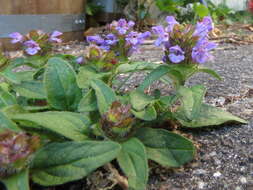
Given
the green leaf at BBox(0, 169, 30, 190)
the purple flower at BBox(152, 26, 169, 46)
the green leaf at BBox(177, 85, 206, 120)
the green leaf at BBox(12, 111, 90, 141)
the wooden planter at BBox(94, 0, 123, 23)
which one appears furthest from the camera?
the wooden planter at BBox(94, 0, 123, 23)

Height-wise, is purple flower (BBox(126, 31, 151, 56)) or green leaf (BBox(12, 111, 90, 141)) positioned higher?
purple flower (BBox(126, 31, 151, 56))

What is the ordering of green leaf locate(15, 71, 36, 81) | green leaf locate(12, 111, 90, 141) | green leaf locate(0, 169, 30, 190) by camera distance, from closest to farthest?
green leaf locate(0, 169, 30, 190) < green leaf locate(12, 111, 90, 141) < green leaf locate(15, 71, 36, 81)

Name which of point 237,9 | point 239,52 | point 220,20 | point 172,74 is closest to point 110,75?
point 172,74

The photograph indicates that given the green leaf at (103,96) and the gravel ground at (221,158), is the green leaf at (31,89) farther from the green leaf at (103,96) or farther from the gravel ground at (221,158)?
the gravel ground at (221,158)

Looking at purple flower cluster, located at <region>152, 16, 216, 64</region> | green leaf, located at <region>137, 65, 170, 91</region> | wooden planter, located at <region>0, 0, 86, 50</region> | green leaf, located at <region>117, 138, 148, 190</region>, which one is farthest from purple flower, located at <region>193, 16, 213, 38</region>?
wooden planter, located at <region>0, 0, 86, 50</region>

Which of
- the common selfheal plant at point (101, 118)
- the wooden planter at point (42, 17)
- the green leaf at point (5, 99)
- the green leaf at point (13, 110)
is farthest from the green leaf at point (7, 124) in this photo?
the wooden planter at point (42, 17)

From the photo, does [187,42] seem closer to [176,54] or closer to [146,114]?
[176,54]

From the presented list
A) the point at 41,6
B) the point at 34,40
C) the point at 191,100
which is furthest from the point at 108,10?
the point at 191,100

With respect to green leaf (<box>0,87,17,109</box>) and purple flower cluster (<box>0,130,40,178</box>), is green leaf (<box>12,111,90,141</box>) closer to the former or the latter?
purple flower cluster (<box>0,130,40,178</box>)
